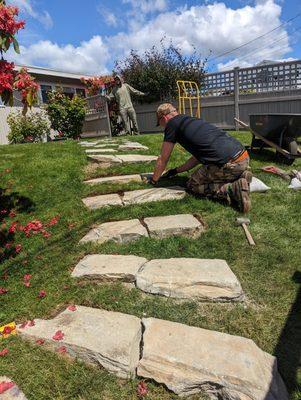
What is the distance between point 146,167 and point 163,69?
994 centimetres

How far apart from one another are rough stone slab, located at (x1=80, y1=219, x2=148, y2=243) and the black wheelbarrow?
10.4ft

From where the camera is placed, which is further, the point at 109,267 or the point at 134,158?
the point at 134,158

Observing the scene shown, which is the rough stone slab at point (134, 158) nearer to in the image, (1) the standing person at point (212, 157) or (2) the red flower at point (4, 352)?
(1) the standing person at point (212, 157)

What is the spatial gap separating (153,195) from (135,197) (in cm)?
22

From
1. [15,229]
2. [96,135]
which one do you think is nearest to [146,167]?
[15,229]

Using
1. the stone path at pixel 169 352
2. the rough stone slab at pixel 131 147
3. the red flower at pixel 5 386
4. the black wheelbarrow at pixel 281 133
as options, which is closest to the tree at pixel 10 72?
the stone path at pixel 169 352

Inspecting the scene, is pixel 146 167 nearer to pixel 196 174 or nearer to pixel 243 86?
pixel 196 174

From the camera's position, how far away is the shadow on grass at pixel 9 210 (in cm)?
358

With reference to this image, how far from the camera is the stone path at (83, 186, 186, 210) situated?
4295 mm

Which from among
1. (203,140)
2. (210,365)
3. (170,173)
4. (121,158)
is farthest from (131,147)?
(210,365)

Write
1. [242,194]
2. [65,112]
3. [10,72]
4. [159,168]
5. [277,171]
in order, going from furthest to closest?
[65,112] < [277,171] < [159,168] < [242,194] < [10,72]

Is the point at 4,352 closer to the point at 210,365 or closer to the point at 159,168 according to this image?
the point at 210,365

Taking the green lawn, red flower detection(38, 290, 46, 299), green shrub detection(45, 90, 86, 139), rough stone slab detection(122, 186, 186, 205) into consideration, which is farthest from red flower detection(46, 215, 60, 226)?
green shrub detection(45, 90, 86, 139)

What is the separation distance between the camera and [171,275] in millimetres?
2715
